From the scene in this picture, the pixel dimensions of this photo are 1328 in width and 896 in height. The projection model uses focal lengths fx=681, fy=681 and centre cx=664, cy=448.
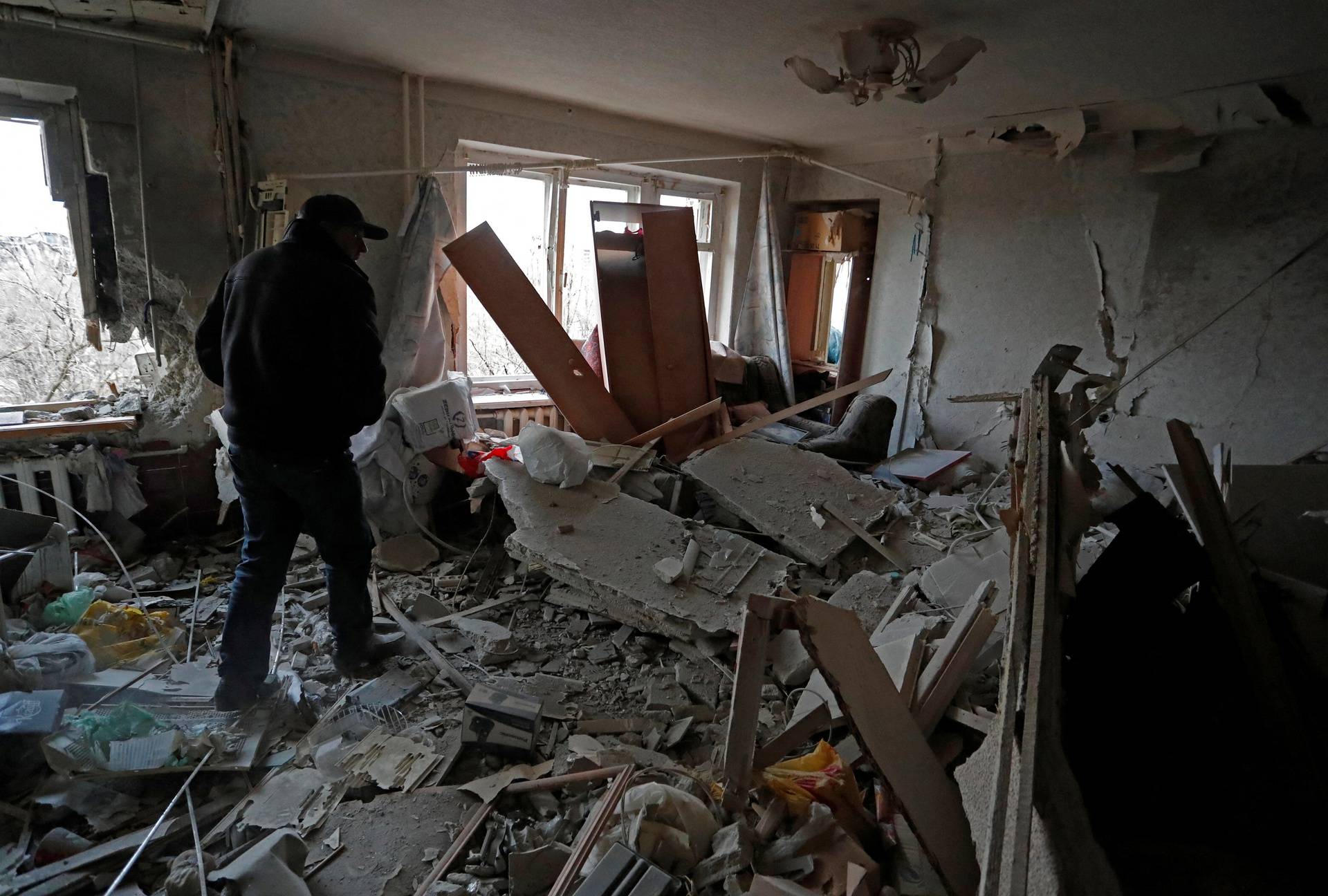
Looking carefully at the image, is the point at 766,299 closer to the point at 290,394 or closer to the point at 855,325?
the point at 855,325

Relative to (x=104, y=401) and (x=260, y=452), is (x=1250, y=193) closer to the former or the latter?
(x=260, y=452)

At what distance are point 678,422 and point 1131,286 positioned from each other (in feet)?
9.11

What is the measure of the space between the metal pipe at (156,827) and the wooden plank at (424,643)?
767mm

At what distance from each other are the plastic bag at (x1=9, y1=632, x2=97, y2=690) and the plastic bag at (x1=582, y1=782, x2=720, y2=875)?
1883 mm

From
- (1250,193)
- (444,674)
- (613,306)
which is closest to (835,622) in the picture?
(444,674)

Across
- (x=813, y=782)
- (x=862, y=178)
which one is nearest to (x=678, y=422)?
(x=862, y=178)

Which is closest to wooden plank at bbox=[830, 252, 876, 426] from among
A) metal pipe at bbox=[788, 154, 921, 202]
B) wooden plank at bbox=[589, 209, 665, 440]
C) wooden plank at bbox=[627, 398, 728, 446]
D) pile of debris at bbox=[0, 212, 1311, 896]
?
metal pipe at bbox=[788, 154, 921, 202]

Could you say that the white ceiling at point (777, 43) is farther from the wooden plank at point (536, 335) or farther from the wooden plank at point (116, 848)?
the wooden plank at point (116, 848)

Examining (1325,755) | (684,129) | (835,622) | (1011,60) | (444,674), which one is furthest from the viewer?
(684,129)

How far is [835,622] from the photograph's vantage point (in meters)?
1.66

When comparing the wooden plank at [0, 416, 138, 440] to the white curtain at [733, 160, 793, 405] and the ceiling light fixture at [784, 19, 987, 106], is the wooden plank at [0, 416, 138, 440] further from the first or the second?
the white curtain at [733, 160, 793, 405]

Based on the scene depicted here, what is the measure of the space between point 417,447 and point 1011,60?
3.39 metres

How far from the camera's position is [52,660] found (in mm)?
2234

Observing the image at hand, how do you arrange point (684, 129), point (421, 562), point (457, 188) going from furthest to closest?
point (684, 129)
point (457, 188)
point (421, 562)
